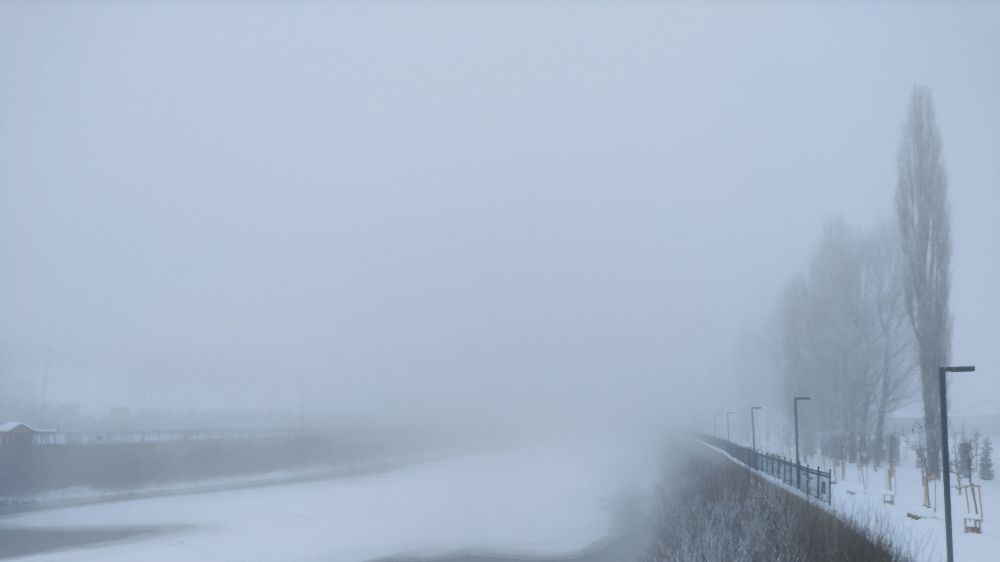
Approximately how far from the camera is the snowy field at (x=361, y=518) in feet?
91.6

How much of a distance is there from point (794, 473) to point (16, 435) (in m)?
38.6

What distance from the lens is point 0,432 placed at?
42688 millimetres

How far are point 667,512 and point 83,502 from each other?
3045 cm

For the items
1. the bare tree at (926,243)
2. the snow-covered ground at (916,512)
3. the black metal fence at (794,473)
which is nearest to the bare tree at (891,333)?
the snow-covered ground at (916,512)

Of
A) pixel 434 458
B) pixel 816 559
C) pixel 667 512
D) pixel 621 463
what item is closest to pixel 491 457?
pixel 434 458

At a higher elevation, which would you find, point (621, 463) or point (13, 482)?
point (13, 482)

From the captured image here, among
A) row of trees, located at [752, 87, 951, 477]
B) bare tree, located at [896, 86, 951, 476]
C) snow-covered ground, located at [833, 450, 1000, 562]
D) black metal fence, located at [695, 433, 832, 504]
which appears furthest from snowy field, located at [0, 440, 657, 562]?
bare tree, located at [896, 86, 951, 476]

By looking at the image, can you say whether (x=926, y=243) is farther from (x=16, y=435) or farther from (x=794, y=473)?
(x=16, y=435)

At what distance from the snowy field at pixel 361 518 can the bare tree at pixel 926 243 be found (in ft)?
43.9

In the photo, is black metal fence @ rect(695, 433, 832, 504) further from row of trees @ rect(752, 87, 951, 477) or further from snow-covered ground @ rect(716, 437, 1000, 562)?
row of trees @ rect(752, 87, 951, 477)

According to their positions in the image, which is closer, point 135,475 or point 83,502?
point 83,502

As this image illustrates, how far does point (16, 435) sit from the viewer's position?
42969mm

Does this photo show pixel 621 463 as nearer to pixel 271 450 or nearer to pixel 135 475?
pixel 271 450

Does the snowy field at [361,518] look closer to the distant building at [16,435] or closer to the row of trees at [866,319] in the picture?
the distant building at [16,435]
